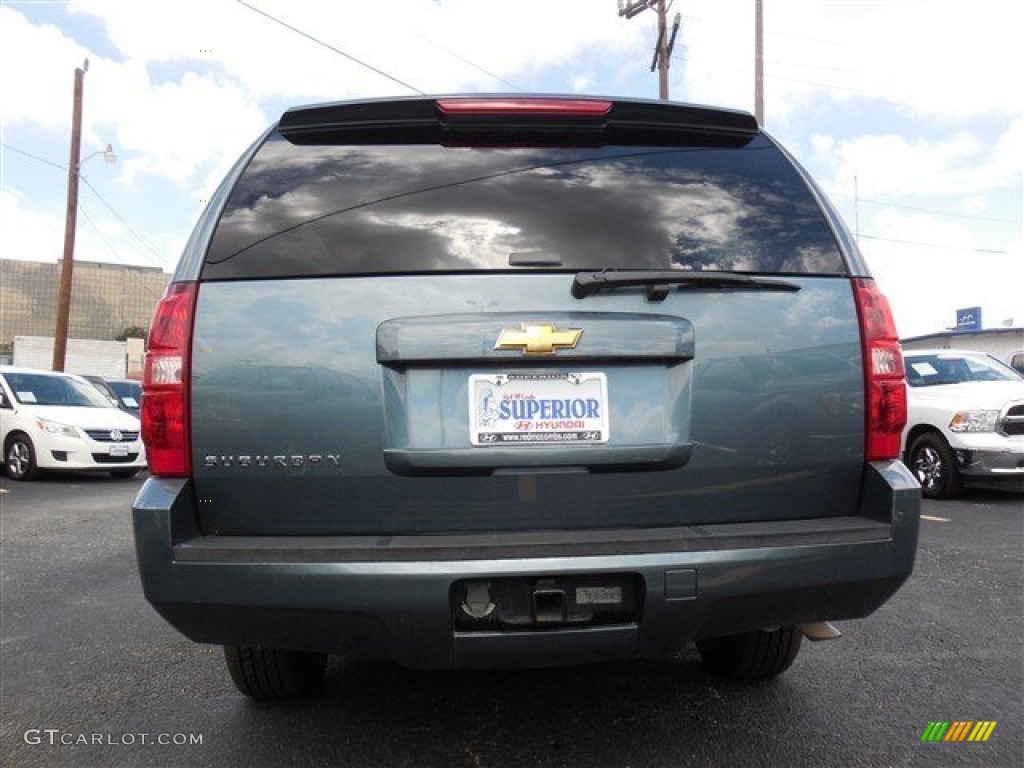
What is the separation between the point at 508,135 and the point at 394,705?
197cm

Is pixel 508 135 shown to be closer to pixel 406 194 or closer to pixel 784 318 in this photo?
pixel 406 194

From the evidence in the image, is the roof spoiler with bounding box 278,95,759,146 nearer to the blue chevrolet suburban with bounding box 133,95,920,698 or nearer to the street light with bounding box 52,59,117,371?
the blue chevrolet suburban with bounding box 133,95,920,698

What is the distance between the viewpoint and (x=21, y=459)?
9.80 meters

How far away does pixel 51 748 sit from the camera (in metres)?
2.34

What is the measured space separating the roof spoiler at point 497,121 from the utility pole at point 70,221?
21382mm

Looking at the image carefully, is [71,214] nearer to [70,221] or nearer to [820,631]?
[70,221]

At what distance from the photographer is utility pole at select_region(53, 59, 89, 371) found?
791 inches

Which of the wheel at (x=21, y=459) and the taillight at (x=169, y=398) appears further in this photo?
the wheel at (x=21, y=459)

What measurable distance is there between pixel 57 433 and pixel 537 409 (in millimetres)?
9925

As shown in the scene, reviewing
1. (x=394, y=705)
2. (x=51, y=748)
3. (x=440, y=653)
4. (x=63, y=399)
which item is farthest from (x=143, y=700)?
(x=63, y=399)

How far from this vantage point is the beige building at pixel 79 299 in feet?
335

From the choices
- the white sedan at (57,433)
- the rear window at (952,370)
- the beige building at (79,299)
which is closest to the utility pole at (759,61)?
the rear window at (952,370)

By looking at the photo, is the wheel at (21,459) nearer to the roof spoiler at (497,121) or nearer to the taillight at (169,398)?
the taillight at (169,398)

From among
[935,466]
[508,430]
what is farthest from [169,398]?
[935,466]
